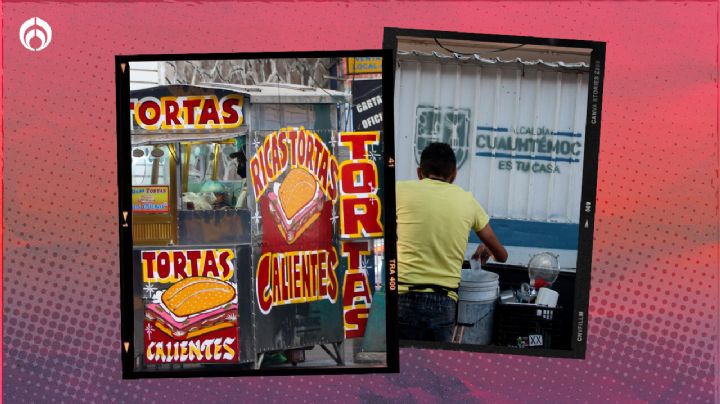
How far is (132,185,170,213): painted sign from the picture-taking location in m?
4.31

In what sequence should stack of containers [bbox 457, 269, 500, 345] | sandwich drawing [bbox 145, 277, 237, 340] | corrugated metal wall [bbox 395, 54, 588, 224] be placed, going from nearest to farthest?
sandwich drawing [bbox 145, 277, 237, 340] → stack of containers [bbox 457, 269, 500, 345] → corrugated metal wall [bbox 395, 54, 588, 224]

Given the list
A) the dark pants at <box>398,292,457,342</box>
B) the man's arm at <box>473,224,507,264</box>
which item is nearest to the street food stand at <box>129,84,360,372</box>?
the dark pants at <box>398,292,457,342</box>

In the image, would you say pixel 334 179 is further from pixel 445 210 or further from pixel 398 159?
pixel 398 159

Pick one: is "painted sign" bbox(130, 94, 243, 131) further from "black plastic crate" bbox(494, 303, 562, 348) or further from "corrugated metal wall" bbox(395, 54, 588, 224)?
"black plastic crate" bbox(494, 303, 562, 348)

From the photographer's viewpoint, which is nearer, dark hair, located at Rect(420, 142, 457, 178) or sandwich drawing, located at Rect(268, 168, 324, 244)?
sandwich drawing, located at Rect(268, 168, 324, 244)

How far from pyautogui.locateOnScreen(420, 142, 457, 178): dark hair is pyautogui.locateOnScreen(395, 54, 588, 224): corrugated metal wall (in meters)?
0.64

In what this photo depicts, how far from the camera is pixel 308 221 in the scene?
4.32 m

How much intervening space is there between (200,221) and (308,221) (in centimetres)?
52

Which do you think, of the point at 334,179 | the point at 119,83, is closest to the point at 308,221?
the point at 334,179

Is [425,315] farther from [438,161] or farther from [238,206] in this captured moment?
[238,206]

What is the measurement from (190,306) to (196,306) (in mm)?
29

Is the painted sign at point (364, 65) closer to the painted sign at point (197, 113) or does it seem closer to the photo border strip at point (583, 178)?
the photo border strip at point (583, 178)

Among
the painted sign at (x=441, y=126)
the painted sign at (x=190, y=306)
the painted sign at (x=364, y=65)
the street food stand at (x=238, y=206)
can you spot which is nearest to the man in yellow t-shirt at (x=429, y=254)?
the street food stand at (x=238, y=206)

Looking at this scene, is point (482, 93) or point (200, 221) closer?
point (200, 221)
